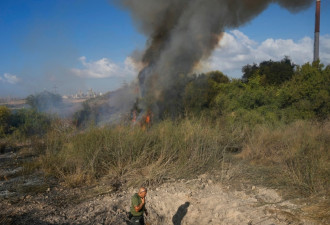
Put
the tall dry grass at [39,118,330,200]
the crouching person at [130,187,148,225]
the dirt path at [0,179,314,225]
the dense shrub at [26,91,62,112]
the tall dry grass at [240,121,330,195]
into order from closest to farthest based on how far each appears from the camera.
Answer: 1. the crouching person at [130,187,148,225]
2. the dirt path at [0,179,314,225]
3. the tall dry grass at [240,121,330,195]
4. the tall dry grass at [39,118,330,200]
5. the dense shrub at [26,91,62,112]

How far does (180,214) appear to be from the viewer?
477 cm

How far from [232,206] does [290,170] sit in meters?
1.79

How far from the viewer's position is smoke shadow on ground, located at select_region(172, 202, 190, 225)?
4637mm

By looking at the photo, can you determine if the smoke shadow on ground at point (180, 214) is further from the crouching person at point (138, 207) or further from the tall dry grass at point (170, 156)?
the crouching person at point (138, 207)

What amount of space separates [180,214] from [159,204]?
0.43 meters

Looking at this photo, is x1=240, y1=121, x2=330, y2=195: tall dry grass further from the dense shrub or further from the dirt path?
the dense shrub

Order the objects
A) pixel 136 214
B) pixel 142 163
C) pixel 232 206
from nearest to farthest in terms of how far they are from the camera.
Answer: pixel 136 214 → pixel 232 206 → pixel 142 163

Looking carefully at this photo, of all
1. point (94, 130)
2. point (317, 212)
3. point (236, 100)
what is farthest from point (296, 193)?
point (236, 100)

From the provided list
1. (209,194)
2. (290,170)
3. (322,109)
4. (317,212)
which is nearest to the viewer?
(317,212)

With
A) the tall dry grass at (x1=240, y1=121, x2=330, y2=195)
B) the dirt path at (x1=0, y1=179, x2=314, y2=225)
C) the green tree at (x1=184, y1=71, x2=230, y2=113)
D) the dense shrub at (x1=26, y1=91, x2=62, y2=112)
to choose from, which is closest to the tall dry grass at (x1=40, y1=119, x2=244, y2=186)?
the dirt path at (x1=0, y1=179, x2=314, y2=225)

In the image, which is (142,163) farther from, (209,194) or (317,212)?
(317,212)

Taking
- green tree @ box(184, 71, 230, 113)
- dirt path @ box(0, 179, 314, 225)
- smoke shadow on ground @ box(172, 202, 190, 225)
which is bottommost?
smoke shadow on ground @ box(172, 202, 190, 225)

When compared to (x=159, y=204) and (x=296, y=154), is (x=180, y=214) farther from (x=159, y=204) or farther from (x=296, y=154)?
(x=296, y=154)

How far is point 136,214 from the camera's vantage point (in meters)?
3.60
